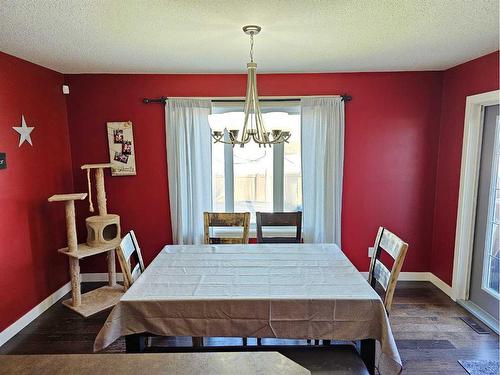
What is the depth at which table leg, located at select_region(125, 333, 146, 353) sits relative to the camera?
1774 millimetres

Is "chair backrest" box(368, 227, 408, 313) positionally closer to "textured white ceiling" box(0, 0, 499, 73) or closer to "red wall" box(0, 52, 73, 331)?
"textured white ceiling" box(0, 0, 499, 73)

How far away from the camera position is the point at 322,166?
3.42 m

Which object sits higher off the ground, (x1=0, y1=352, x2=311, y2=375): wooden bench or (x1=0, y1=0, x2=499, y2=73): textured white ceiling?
(x1=0, y1=0, x2=499, y2=73): textured white ceiling

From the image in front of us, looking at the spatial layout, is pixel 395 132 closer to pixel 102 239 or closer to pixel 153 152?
pixel 153 152

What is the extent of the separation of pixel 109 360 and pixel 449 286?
3496 mm

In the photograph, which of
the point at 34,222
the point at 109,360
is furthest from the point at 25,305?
the point at 109,360

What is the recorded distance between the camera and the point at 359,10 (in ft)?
6.04

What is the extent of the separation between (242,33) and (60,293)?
313 centimetres

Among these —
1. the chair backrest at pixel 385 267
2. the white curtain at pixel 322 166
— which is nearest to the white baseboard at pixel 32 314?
the white curtain at pixel 322 166

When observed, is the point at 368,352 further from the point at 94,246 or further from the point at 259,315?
the point at 94,246

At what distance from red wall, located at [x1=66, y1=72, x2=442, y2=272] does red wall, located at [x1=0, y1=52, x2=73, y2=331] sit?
24cm

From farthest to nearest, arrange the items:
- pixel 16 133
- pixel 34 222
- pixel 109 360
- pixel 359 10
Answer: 1. pixel 34 222
2. pixel 16 133
3. pixel 359 10
4. pixel 109 360

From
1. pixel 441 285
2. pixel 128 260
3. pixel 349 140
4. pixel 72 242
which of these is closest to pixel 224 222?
pixel 128 260

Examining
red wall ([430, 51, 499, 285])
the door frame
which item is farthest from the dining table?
red wall ([430, 51, 499, 285])
